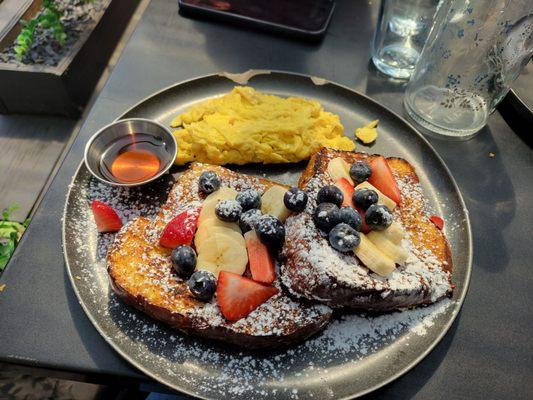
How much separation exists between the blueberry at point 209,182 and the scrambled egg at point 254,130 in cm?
27

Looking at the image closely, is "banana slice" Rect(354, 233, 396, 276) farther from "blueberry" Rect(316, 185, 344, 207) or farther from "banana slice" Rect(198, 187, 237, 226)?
"banana slice" Rect(198, 187, 237, 226)

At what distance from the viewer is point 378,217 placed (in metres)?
1.63

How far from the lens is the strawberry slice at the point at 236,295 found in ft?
4.95

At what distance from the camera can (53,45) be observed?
126 inches

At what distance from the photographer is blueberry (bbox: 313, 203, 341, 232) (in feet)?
5.33

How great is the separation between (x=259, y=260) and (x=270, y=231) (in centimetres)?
11

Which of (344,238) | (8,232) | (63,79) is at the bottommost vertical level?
(8,232)

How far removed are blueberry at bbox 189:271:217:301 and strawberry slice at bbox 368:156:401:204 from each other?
836 mm

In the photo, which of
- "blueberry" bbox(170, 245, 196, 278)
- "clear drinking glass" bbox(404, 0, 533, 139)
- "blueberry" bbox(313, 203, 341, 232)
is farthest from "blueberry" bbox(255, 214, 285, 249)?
"clear drinking glass" bbox(404, 0, 533, 139)

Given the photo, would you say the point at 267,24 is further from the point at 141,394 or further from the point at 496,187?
the point at 141,394

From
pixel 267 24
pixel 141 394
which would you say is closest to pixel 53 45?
pixel 267 24

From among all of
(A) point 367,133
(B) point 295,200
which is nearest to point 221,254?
(B) point 295,200

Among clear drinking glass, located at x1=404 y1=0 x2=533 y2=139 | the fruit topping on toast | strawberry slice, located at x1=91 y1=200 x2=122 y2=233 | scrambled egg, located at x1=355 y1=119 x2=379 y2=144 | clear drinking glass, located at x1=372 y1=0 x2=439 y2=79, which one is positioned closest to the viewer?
the fruit topping on toast

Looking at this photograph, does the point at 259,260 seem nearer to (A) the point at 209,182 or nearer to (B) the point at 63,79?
(A) the point at 209,182
